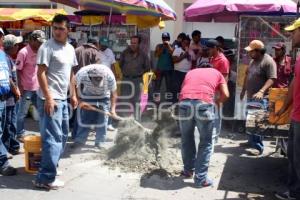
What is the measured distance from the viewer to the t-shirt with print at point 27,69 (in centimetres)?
716

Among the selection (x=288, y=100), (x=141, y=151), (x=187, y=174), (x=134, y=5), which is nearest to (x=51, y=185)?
(x=141, y=151)

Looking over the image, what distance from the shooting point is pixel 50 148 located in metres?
5.05

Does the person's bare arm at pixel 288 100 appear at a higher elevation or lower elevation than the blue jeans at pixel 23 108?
higher

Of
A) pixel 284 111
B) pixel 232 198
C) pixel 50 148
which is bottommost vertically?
pixel 232 198

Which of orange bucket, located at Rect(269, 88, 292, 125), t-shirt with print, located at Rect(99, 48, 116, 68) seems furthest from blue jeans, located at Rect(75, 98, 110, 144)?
orange bucket, located at Rect(269, 88, 292, 125)

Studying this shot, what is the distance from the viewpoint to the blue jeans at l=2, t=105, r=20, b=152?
262 inches

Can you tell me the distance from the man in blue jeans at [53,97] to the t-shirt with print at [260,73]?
137 inches

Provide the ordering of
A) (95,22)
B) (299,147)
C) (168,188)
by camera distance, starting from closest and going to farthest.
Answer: (299,147)
(168,188)
(95,22)

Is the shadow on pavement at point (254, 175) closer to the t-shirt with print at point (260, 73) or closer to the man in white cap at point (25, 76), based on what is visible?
the t-shirt with print at point (260, 73)

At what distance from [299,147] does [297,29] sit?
1.24 m

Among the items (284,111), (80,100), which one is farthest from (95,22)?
(284,111)

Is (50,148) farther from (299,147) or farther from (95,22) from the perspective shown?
(95,22)

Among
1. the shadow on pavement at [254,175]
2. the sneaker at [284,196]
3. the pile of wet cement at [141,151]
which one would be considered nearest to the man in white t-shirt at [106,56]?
the pile of wet cement at [141,151]

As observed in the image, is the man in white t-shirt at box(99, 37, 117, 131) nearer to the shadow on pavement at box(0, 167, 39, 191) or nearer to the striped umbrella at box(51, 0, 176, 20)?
the striped umbrella at box(51, 0, 176, 20)
